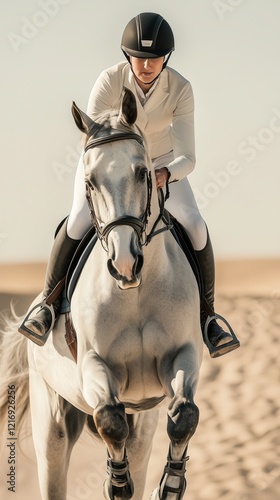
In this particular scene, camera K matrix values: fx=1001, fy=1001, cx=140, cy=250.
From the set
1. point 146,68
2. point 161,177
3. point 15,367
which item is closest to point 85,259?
point 161,177

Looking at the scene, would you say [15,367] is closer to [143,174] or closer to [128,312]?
[128,312]

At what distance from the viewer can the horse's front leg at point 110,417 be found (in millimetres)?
Answer: 5949

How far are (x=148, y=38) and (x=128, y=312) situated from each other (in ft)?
5.88

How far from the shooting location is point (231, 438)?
57.6 feet

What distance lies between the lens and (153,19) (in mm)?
6730

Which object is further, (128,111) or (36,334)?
(36,334)

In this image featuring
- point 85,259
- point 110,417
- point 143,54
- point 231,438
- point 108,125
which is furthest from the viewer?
point 231,438

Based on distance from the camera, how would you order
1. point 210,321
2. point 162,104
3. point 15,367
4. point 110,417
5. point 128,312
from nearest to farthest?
1. point 110,417
2. point 128,312
3. point 162,104
4. point 210,321
5. point 15,367

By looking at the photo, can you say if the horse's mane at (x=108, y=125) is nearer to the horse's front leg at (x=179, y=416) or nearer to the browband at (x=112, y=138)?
the browband at (x=112, y=138)

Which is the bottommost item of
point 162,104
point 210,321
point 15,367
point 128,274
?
point 15,367

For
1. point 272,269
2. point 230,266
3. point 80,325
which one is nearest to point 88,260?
point 80,325

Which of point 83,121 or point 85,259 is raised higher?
point 83,121

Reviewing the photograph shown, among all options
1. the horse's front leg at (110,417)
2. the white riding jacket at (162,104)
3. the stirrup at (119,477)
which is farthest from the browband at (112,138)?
the stirrup at (119,477)

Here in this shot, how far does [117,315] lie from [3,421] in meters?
3.71
